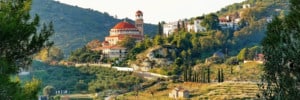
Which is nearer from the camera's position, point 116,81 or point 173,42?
point 116,81

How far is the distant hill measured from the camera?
14425 cm

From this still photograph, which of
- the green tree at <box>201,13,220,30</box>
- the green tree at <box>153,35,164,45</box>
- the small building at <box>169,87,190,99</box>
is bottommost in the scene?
the small building at <box>169,87,190,99</box>

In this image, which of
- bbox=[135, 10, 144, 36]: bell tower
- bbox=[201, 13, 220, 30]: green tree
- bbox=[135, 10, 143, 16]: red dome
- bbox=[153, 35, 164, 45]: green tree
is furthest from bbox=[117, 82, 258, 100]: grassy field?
bbox=[135, 10, 144, 36]: bell tower

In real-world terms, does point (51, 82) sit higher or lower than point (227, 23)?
lower

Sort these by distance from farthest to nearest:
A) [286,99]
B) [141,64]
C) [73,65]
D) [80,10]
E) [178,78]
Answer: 1. [80,10]
2. [73,65]
3. [141,64]
4. [178,78]
5. [286,99]

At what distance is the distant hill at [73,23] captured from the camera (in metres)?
144

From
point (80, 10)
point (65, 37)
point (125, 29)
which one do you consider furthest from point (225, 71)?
point (80, 10)

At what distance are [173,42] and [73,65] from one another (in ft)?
44.9

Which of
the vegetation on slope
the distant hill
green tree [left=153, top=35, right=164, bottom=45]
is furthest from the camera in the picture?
the distant hill

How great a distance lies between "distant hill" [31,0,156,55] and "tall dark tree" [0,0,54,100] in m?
120

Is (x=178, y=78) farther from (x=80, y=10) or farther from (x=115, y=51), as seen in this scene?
(x=80, y=10)

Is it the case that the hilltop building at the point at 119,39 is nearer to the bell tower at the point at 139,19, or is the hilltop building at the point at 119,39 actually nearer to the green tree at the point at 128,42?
the bell tower at the point at 139,19

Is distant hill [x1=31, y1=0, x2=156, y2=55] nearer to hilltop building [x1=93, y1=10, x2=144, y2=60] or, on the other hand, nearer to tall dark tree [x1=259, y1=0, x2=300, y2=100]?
hilltop building [x1=93, y1=10, x2=144, y2=60]

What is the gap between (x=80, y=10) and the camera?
17312 centimetres
